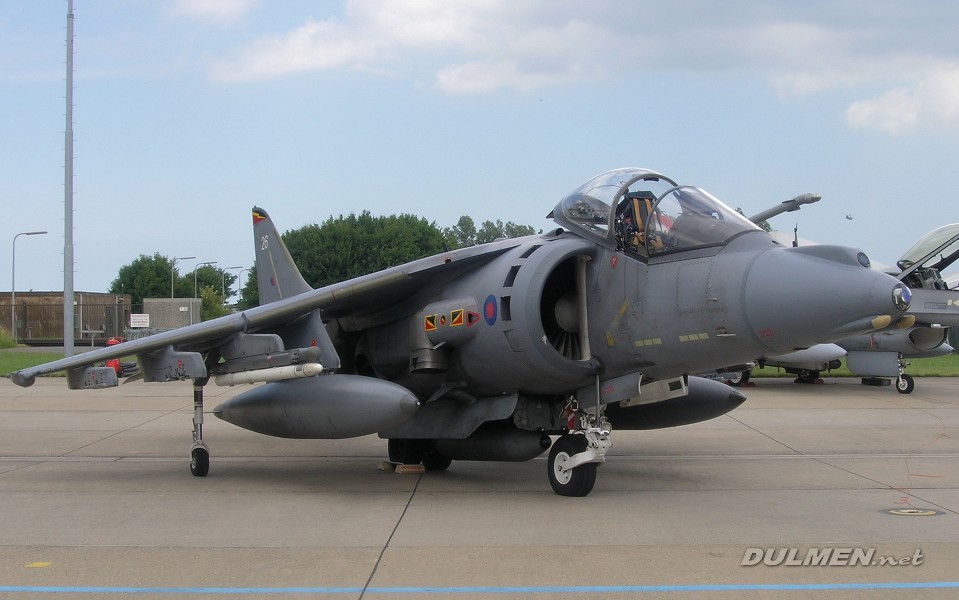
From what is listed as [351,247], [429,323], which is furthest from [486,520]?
[351,247]

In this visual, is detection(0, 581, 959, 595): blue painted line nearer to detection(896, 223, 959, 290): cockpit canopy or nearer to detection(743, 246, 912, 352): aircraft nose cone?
detection(743, 246, 912, 352): aircraft nose cone

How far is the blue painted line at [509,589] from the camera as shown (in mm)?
5520

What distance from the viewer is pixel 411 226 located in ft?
221

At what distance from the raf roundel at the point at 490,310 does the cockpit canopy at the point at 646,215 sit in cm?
109

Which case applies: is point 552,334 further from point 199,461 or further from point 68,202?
point 68,202

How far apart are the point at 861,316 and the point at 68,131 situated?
66.0 ft

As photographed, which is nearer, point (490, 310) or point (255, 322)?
point (490, 310)

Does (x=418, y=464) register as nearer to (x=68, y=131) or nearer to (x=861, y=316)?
(x=861, y=316)

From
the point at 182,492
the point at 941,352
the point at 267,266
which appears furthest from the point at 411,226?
the point at 182,492

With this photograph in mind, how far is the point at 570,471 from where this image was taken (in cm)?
888

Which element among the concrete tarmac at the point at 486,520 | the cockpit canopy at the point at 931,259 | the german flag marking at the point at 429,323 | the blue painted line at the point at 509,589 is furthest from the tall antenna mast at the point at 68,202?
the cockpit canopy at the point at 931,259

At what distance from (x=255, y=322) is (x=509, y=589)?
17.6 feet

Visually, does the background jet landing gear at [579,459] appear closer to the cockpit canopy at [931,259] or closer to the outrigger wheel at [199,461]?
the outrigger wheel at [199,461]

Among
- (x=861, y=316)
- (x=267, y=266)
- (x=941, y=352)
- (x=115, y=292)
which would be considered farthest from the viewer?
(x=115, y=292)
